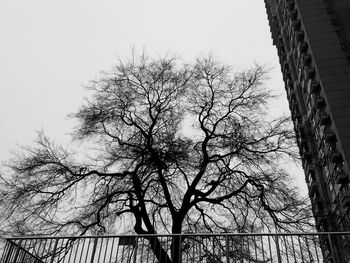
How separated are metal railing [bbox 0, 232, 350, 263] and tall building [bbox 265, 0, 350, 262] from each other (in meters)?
18.3

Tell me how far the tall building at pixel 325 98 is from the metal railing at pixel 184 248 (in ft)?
59.9

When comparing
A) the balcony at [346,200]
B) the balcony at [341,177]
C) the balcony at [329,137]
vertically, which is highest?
the balcony at [329,137]

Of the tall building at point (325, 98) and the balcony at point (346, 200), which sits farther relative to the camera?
the tall building at point (325, 98)

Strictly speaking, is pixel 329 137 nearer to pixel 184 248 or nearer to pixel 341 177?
pixel 341 177

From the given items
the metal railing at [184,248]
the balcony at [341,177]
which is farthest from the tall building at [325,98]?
the metal railing at [184,248]

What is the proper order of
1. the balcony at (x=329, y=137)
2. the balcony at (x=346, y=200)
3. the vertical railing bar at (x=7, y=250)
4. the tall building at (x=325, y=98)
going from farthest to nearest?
1. the balcony at (x=329, y=137)
2. the tall building at (x=325, y=98)
3. the balcony at (x=346, y=200)
4. the vertical railing bar at (x=7, y=250)

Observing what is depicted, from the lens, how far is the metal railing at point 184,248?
7652mm

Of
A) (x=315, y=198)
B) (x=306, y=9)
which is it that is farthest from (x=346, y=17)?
(x=315, y=198)

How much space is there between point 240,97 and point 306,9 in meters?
28.9

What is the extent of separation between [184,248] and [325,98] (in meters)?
28.1

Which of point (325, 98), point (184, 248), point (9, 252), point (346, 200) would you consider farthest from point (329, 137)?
point (9, 252)

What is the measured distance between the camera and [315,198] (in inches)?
1491

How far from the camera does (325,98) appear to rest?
103ft

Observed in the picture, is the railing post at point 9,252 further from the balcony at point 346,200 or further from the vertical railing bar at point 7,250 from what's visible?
the balcony at point 346,200
